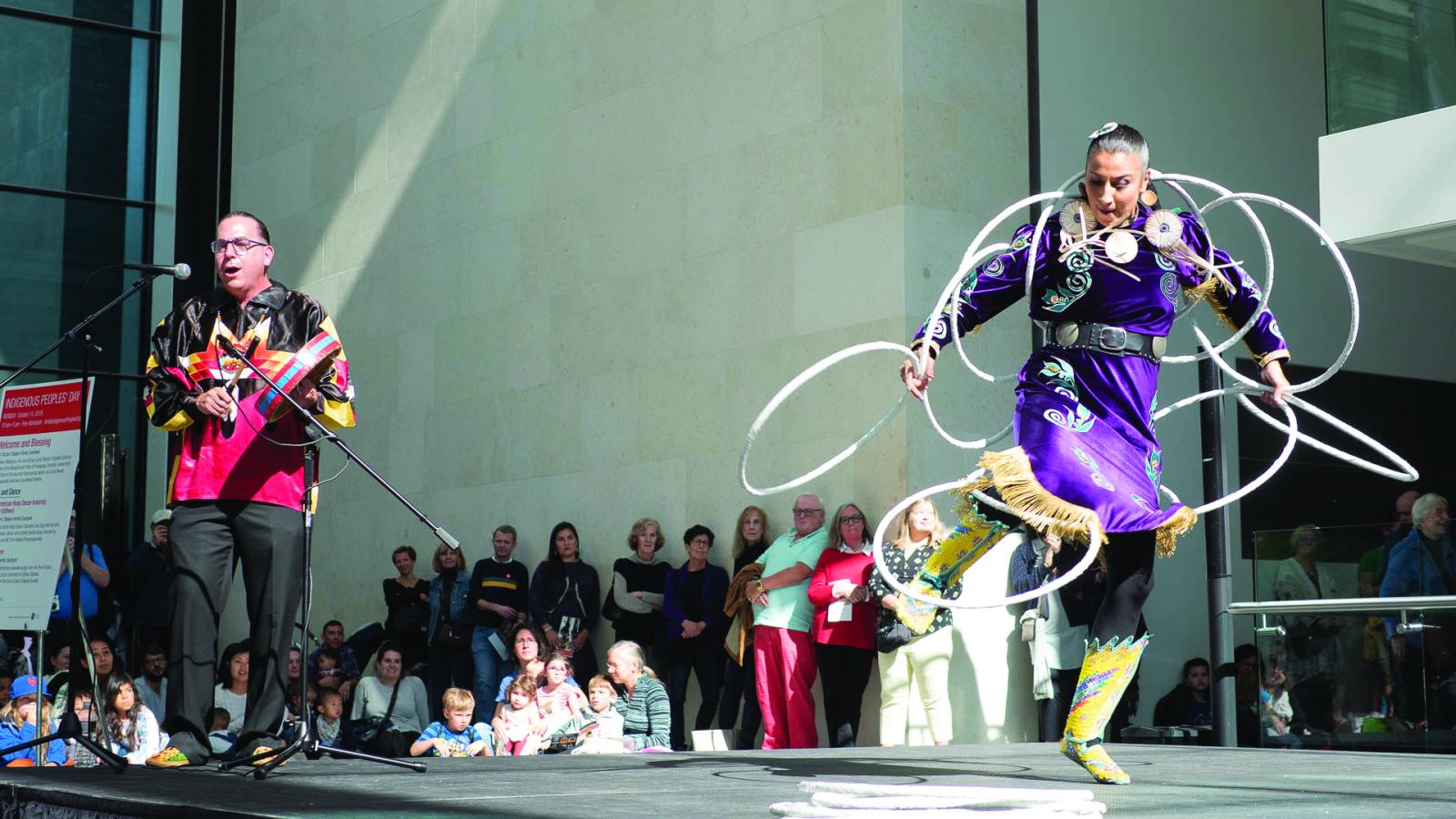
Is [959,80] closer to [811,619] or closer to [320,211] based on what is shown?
[811,619]

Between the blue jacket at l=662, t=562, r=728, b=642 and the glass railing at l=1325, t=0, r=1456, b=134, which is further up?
the glass railing at l=1325, t=0, r=1456, b=134

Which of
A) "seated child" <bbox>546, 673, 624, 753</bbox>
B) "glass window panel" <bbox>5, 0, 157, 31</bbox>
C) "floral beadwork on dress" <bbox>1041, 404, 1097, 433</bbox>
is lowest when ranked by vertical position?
"seated child" <bbox>546, 673, 624, 753</bbox>

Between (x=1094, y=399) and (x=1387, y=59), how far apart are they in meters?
5.06

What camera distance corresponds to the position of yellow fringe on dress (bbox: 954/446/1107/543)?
167 inches

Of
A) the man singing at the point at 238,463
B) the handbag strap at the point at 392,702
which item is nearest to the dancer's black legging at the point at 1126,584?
the man singing at the point at 238,463

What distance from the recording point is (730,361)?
1088cm

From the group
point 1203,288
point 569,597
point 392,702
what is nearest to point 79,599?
point 1203,288

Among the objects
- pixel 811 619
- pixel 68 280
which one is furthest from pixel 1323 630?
pixel 68 280

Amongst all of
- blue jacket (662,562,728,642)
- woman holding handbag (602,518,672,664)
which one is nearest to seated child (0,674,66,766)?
woman holding handbag (602,518,672,664)

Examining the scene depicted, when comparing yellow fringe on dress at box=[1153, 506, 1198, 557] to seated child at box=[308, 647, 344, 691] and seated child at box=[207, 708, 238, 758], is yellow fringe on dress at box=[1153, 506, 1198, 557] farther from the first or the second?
seated child at box=[308, 647, 344, 691]

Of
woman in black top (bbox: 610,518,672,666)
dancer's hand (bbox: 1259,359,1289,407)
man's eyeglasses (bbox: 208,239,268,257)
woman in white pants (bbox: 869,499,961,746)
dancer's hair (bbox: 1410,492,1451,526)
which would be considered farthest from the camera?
woman in black top (bbox: 610,518,672,666)

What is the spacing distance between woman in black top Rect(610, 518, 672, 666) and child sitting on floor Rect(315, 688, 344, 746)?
1780 mm

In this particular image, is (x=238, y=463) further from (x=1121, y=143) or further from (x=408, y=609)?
(x=408, y=609)

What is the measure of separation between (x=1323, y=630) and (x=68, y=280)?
39.6 feet
